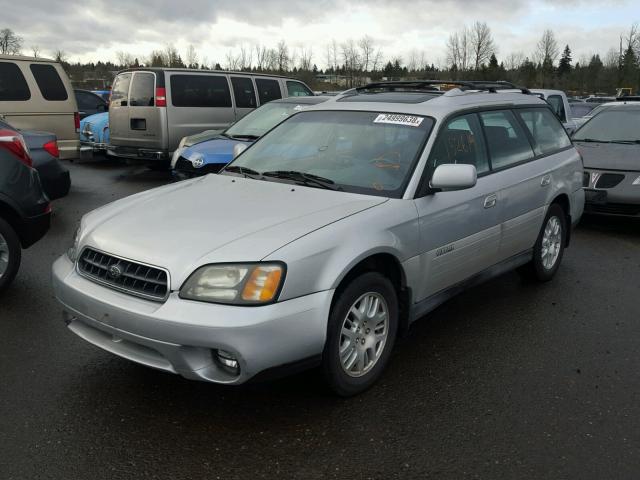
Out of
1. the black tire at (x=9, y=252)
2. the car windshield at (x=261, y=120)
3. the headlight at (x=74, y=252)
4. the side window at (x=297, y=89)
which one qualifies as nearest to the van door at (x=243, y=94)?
the side window at (x=297, y=89)

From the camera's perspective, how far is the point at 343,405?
11.1 feet

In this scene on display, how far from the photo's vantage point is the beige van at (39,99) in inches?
381

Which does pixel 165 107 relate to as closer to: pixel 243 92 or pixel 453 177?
pixel 243 92

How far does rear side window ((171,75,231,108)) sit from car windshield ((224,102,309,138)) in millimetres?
2328

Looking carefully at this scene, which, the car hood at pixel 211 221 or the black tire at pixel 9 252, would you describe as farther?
the black tire at pixel 9 252

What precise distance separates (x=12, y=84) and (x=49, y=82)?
608 mm

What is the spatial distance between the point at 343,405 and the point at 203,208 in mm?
1394

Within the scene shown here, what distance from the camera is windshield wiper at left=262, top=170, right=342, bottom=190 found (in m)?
3.87

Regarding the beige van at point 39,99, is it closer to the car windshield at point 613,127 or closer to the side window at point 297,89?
the side window at point 297,89

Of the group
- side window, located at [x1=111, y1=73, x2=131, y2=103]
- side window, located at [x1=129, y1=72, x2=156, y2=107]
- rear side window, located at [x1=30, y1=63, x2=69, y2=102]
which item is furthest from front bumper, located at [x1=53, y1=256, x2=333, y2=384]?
side window, located at [x1=111, y1=73, x2=131, y2=103]

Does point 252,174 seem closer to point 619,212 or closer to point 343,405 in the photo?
point 343,405

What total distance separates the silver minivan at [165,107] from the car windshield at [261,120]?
221 centimetres

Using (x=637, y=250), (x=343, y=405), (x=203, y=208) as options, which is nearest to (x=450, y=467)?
(x=343, y=405)

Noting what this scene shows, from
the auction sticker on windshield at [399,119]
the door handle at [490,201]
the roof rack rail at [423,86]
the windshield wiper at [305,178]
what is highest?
the roof rack rail at [423,86]
